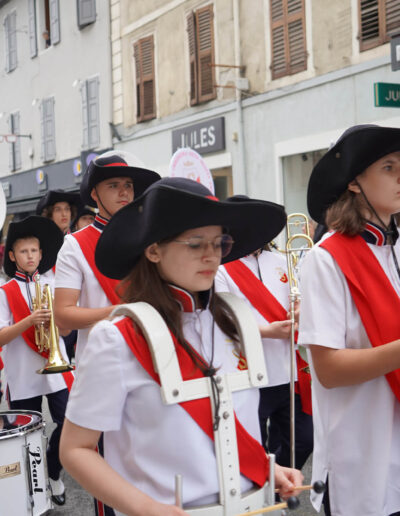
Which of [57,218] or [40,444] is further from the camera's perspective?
[57,218]

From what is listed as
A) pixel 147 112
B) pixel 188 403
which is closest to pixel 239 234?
pixel 188 403

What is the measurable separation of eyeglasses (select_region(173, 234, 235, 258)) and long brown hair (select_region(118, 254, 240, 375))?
0.14 meters

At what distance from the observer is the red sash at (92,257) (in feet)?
12.3

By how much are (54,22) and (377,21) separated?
1237 cm

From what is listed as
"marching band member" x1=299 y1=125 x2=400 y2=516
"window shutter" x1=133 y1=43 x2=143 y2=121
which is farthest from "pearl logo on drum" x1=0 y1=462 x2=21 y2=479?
"window shutter" x1=133 y1=43 x2=143 y2=121

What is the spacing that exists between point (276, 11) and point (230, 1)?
1.28m

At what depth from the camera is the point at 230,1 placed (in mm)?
14641

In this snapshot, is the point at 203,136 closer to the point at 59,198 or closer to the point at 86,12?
the point at 86,12

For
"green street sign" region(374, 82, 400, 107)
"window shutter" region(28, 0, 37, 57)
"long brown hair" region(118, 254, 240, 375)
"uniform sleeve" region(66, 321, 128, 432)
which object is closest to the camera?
"uniform sleeve" region(66, 321, 128, 432)

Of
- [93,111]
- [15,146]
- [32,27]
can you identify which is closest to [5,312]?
[93,111]

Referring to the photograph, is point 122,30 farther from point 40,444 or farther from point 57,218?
point 40,444

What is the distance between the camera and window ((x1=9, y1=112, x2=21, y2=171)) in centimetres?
2486

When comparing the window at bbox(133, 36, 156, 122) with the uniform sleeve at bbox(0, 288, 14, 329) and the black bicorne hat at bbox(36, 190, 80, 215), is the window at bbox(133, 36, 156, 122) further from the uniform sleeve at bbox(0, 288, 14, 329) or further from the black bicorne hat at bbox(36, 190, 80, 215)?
the uniform sleeve at bbox(0, 288, 14, 329)

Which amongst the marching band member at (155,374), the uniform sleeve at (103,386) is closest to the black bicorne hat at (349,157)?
the marching band member at (155,374)
